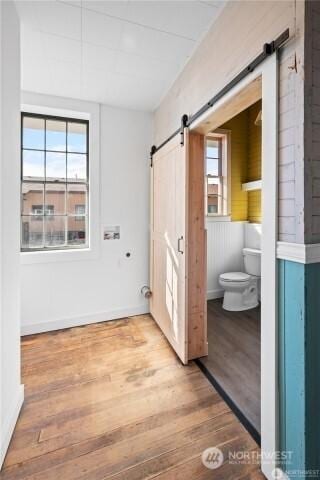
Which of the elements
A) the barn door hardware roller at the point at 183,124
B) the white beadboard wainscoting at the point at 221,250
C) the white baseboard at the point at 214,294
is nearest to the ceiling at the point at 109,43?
the barn door hardware roller at the point at 183,124

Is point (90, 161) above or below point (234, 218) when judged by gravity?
above

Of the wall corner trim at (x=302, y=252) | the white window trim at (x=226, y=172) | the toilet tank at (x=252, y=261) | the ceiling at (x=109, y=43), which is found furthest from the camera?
the white window trim at (x=226, y=172)

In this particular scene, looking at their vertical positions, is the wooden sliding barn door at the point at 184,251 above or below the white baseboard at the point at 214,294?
above

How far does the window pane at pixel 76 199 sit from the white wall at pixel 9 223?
1.29 m

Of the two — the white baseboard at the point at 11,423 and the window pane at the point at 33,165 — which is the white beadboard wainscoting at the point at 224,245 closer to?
the window pane at the point at 33,165

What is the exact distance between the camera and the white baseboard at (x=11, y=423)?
1327mm

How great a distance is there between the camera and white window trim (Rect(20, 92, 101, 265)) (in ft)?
8.77

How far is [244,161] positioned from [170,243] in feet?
7.38

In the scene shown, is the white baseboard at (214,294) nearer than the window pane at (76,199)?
No

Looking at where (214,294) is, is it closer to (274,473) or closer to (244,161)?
(244,161)

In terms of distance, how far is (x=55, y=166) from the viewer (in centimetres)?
289

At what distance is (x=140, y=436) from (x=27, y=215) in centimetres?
239

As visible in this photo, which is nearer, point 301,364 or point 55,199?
point 301,364

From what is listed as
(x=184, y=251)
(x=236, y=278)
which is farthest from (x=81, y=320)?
(x=236, y=278)
